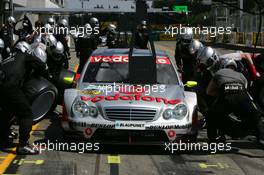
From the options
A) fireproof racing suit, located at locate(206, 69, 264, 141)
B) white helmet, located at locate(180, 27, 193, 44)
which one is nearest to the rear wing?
fireproof racing suit, located at locate(206, 69, 264, 141)

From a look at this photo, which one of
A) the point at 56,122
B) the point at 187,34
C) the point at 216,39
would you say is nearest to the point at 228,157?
the point at 56,122

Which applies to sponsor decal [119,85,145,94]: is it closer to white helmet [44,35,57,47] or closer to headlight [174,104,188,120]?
→ headlight [174,104,188,120]

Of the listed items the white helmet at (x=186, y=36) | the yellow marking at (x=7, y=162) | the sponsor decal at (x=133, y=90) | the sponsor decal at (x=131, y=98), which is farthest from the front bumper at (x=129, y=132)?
the white helmet at (x=186, y=36)

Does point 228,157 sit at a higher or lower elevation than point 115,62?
lower

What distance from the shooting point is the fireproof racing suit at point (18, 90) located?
781 cm

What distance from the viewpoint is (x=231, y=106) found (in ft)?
26.5

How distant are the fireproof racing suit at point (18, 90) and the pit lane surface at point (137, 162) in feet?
1.51

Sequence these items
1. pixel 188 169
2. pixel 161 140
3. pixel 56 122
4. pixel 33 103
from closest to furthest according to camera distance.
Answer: pixel 188 169, pixel 161 140, pixel 33 103, pixel 56 122

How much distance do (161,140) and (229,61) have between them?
5.37 feet

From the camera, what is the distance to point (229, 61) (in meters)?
8.55

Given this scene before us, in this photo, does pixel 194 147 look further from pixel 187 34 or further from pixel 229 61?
pixel 187 34

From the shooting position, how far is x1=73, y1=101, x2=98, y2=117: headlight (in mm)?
7957

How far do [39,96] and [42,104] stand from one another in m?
0.18

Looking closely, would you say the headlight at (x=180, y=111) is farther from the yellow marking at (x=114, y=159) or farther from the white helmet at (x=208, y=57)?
the white helmet at (x=208, y=57)
